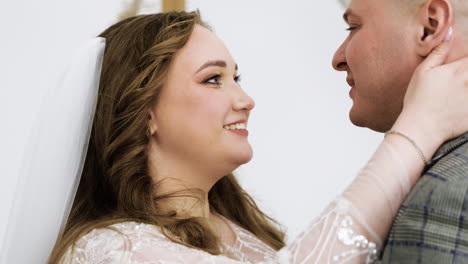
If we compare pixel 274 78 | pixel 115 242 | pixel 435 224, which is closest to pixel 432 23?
pixel 435 224

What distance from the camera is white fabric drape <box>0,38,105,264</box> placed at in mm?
1693

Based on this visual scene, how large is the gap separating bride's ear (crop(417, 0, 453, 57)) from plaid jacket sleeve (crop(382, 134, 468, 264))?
0.37 metres

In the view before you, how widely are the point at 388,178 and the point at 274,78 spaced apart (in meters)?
1.64

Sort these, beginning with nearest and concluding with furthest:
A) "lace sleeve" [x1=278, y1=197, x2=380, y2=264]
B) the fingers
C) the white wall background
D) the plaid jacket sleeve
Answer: the plaid jacket sleeve → "lace sleeve" [x1=278, y1=197, x2=380, y2=264] → the fingers → the white wall background

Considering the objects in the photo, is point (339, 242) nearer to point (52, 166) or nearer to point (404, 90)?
point (404, 90)

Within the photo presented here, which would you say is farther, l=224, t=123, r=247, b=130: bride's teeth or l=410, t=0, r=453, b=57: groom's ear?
l=224, t=123, r=247, b=130: bride's teeth

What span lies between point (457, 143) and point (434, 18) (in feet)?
1.05

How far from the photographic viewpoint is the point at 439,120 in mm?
1399

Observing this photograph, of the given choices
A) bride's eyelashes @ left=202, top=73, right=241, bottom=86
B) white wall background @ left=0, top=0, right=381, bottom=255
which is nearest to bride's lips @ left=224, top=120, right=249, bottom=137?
bride's eyelashes @ left=202, top=73, right=241, bottom=86

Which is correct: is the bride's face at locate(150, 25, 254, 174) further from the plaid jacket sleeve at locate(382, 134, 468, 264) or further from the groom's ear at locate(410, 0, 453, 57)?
the plaid jacket sleeve at locate(382, 134, 468, 264)

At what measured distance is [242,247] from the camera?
187 cm

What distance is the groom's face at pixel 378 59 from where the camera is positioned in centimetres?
161

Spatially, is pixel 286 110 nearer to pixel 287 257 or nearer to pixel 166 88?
pixel 166 88

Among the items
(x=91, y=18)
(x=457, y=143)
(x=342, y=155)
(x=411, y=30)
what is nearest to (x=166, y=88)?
(x=411, y=30)
